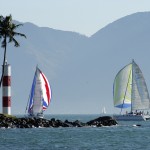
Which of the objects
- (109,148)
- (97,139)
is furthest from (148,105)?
(109,148)

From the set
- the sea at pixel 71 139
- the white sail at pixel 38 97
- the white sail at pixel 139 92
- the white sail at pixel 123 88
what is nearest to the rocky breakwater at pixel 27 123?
the sea at pixel 71 139

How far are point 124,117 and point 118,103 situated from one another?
2837 millimetres

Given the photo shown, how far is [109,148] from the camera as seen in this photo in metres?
68.2

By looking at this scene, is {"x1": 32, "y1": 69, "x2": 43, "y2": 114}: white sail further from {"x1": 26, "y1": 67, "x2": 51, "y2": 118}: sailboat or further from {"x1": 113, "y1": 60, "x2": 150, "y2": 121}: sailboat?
{"x1": 113, "y1": 60, "x2": 150, "y2": 121}: sailboat

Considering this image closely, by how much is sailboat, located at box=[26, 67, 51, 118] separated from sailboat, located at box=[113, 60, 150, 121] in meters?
14.5

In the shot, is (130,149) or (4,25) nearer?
(130,149)

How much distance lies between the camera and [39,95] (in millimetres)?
128750

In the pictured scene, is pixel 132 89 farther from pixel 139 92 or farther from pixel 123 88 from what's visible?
pixel 123 88

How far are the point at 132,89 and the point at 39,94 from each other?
17438 mm

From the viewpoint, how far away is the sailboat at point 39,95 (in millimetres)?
128125

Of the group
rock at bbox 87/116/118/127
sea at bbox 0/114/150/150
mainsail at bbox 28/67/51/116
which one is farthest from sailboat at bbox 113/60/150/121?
sea at bbox 0/114/150/150

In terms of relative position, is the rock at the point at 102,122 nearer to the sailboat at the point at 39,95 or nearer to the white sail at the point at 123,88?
the sailboat at the point at 39,95

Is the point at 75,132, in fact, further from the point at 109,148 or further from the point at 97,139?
the point at 109,148

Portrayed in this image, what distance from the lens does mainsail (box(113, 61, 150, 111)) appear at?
136250 mm
